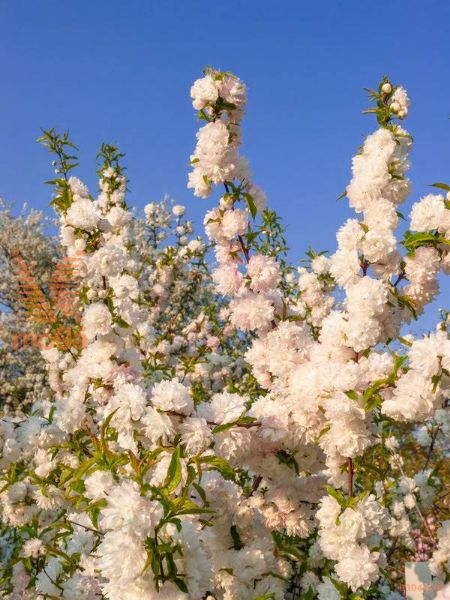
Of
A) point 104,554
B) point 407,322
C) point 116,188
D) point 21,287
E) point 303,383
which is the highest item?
point 21,287

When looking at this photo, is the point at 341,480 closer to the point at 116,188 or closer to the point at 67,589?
the point at 67,589

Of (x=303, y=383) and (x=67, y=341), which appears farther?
(x=67, y=341)

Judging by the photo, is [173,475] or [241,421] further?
[241,421]

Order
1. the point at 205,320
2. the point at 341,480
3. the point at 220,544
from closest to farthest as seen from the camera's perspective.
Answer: the point at 220,544 → the point at 341,480 → the point at 205,320

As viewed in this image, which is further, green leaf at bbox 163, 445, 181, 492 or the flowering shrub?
the flowering shrub

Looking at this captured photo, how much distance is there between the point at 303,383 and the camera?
2.58 m

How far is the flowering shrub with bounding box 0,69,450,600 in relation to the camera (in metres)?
2.06

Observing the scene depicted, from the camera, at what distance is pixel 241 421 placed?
2.36 m

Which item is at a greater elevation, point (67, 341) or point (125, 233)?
point (125, 233)

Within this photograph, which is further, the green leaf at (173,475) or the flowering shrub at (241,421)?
the flowering shrub at (241,421)

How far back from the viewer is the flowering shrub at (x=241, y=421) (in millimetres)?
2059

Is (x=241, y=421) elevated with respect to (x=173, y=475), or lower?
elevated

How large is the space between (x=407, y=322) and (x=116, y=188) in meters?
5.00

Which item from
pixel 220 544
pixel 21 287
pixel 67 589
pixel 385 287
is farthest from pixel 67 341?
pixel 21 287
